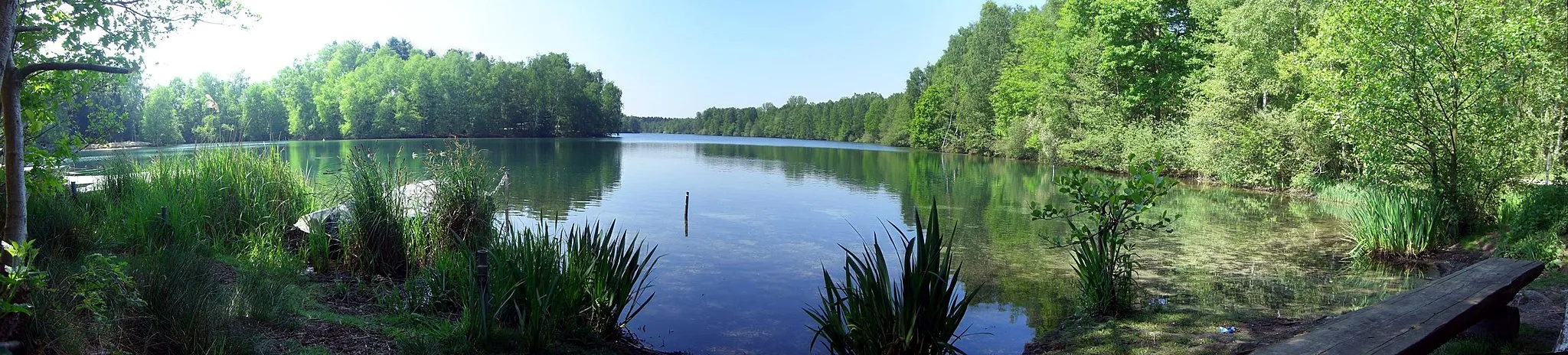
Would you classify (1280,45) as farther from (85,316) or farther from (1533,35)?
(85,316)

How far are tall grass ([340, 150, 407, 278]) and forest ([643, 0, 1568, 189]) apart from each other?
23.9ft

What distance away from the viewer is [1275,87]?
2186 centimetres

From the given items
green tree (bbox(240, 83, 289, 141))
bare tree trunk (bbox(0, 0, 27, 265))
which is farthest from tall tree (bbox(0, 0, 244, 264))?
green tree (bbox(240, 83, 289, 141))

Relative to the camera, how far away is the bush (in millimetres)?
7906

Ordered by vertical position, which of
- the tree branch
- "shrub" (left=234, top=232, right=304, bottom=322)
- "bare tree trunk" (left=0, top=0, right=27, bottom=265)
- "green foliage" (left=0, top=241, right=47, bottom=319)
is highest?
the tree branch

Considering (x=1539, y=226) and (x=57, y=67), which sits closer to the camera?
(x=57, y=67)

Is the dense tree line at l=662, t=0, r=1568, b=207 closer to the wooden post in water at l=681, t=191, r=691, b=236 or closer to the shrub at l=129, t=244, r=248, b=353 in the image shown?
the shrub at l=129, t=244, r=248, b=353

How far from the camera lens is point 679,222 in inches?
578

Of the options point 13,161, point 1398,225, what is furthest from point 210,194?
point 1398,225

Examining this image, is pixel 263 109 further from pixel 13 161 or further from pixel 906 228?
pixel 13 161

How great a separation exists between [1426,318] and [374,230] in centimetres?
883

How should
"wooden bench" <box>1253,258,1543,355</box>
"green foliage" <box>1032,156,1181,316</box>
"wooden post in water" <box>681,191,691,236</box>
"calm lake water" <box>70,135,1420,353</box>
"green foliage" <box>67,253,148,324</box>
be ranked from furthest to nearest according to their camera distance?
"wooden post in water" <box>681,191,691,236</box> < "calm lake water" <box>70,135,1420,353</box> < "green foliage" <box>1032,156,1181,316</box> < "wooden bench" <box>1253,258,1543,355</box> < "green foliage" <box>67,253,148,324</box>

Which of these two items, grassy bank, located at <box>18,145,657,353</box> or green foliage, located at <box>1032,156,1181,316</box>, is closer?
grassy bank, located at <box>18,145,657,353</box>

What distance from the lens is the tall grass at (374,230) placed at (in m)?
7.92
